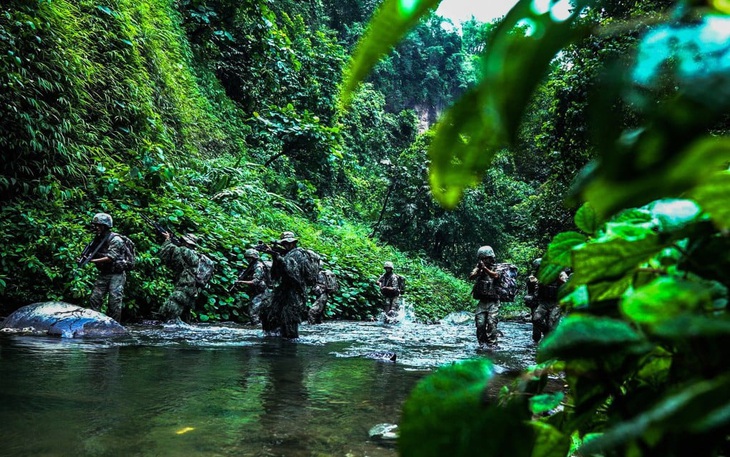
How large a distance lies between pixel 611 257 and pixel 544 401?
0.22 meters

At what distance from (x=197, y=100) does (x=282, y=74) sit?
3.98 m

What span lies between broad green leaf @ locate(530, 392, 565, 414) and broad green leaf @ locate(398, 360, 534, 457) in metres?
0.18

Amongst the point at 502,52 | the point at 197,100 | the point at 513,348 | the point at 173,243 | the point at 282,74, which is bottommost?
the point at 513,348

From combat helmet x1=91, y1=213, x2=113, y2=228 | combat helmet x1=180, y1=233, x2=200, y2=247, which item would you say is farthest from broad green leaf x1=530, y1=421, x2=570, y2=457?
combat helmet x1=180, y1=233, x2=200, y2=247

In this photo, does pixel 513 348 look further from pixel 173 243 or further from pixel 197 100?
pixel 197 100

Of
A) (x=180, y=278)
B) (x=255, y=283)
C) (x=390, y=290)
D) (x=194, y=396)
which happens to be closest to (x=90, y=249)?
(x=180, y=278)

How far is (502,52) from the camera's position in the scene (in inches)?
16.0

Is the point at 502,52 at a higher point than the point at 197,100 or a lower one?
lower

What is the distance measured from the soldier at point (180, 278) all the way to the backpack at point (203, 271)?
0.17ft

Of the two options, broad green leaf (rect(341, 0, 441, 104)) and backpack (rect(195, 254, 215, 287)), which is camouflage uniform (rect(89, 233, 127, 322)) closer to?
backpack (rect(195, 254, 215, 287))

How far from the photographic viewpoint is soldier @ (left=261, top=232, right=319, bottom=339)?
26.7 feet

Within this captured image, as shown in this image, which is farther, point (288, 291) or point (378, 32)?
point (288, 291)

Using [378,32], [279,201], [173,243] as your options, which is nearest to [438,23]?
[279,201]

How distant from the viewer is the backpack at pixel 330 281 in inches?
486
